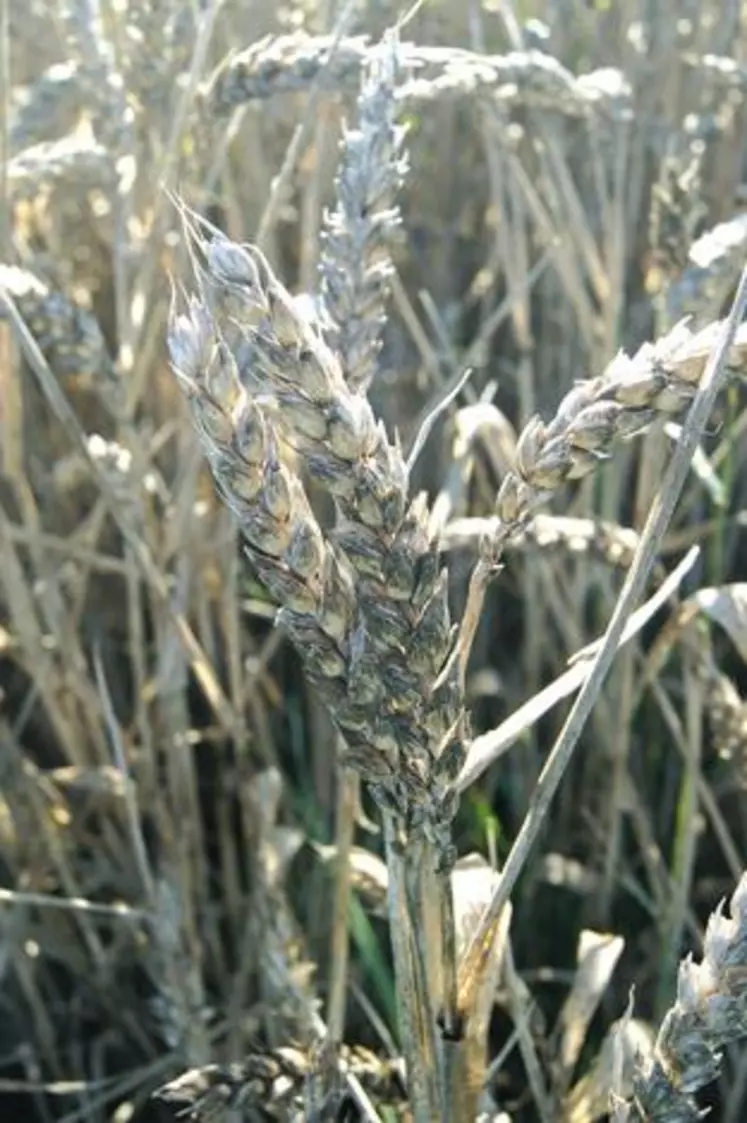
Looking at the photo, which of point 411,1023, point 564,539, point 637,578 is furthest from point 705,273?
point 411,1023

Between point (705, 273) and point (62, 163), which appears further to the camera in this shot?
point (62, 163)

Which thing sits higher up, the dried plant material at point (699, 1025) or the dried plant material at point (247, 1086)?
the dried plant material at point (699, 1025)

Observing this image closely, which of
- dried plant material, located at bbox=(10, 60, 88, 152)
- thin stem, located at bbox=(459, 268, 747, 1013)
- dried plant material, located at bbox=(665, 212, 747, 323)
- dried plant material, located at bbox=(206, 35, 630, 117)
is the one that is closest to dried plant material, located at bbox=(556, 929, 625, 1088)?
thin stem, located at bbox=(459, 268, 747, 1013)

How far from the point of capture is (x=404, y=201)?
1.57 m

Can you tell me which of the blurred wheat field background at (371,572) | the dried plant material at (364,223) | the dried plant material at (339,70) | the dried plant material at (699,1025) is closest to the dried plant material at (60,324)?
the blurred wheat field background at (371,572)

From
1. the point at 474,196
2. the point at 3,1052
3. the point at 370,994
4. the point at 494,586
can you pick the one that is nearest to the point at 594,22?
the point at 474,196

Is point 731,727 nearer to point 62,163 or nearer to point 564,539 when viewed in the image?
point 564,539

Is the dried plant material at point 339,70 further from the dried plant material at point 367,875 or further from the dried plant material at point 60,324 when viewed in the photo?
the dried plant material at point 367,875

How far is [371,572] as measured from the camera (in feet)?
1.73

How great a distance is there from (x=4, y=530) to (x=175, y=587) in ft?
0.39

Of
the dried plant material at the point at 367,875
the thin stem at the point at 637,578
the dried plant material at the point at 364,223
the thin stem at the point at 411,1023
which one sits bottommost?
the dried plant material at the point at 367,875

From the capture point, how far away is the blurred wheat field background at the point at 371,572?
552mm

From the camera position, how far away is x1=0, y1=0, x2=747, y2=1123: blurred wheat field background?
552mm

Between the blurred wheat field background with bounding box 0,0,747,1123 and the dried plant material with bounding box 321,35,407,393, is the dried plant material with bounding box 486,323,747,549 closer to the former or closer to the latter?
the blurred wheat field background with bounding box 0,0,747,1123
